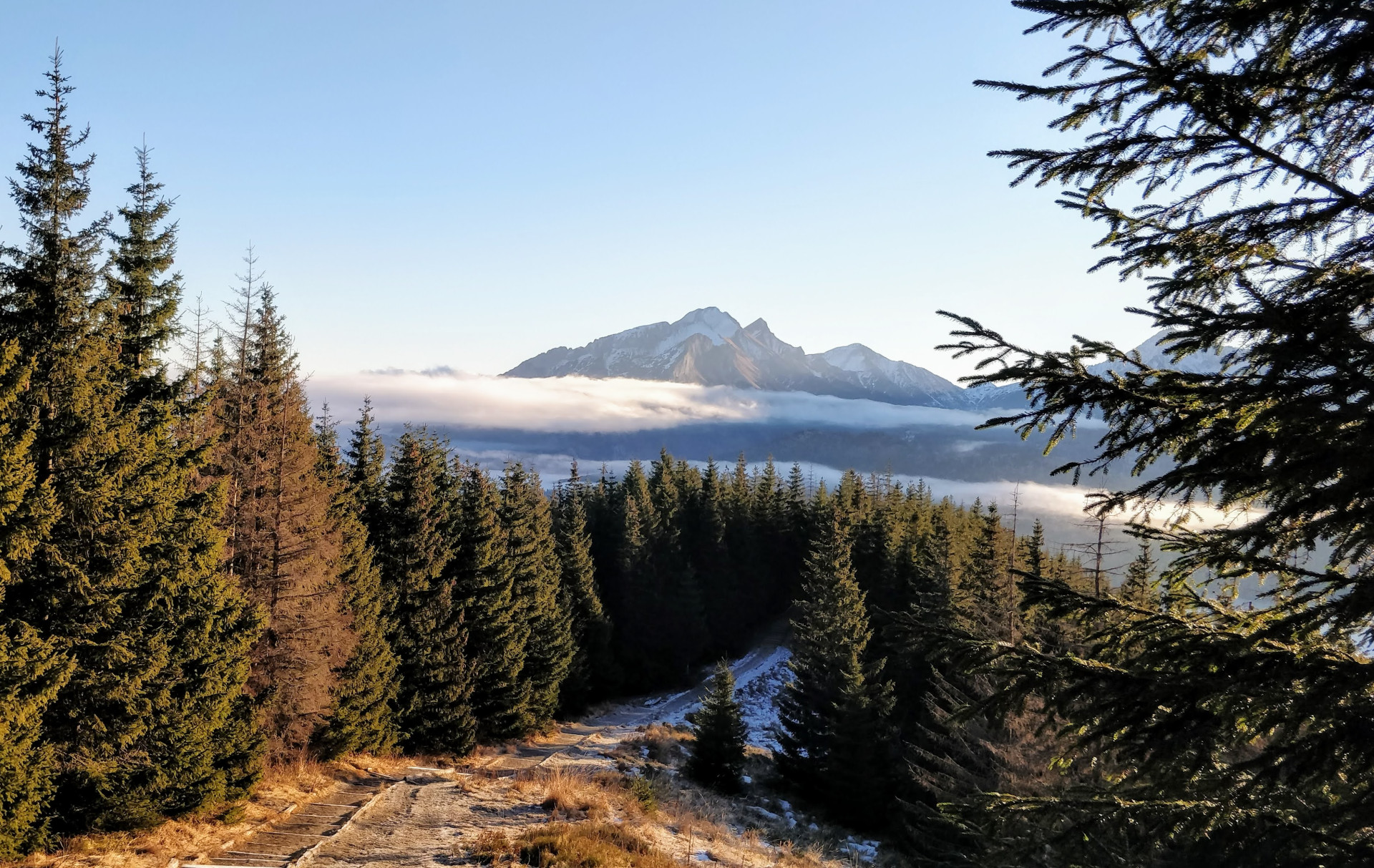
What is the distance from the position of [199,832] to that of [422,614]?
517 inches

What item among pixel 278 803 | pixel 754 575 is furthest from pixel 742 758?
pixel 754 575

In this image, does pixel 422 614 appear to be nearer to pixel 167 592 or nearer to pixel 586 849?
pixel 167 592

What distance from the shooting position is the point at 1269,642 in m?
4.65

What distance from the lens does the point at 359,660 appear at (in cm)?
2414

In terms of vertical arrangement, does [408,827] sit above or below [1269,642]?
below

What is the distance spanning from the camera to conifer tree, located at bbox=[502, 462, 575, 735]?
3469 centimetres

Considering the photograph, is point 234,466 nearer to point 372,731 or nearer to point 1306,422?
point 372,731

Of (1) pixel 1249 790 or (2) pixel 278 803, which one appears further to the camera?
(2) pixel 278 803

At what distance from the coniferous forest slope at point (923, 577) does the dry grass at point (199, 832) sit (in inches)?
17.4

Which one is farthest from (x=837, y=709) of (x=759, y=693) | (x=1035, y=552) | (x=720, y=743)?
(x=759, y=693)

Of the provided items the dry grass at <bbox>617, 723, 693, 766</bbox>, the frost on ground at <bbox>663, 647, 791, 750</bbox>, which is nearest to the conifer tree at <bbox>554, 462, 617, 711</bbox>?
the frost on ground at <bbox>663, 647, 791, 750</bbox>

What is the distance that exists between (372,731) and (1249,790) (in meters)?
27.2

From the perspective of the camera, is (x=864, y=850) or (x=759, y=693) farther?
(x=759, y=693)

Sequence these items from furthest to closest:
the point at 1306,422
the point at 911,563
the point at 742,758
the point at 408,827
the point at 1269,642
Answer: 1. the point at 911,563
2. the point at 742,758
3. the point at 408,827
4. the point at 1269,642
5. the point at 1306,422
